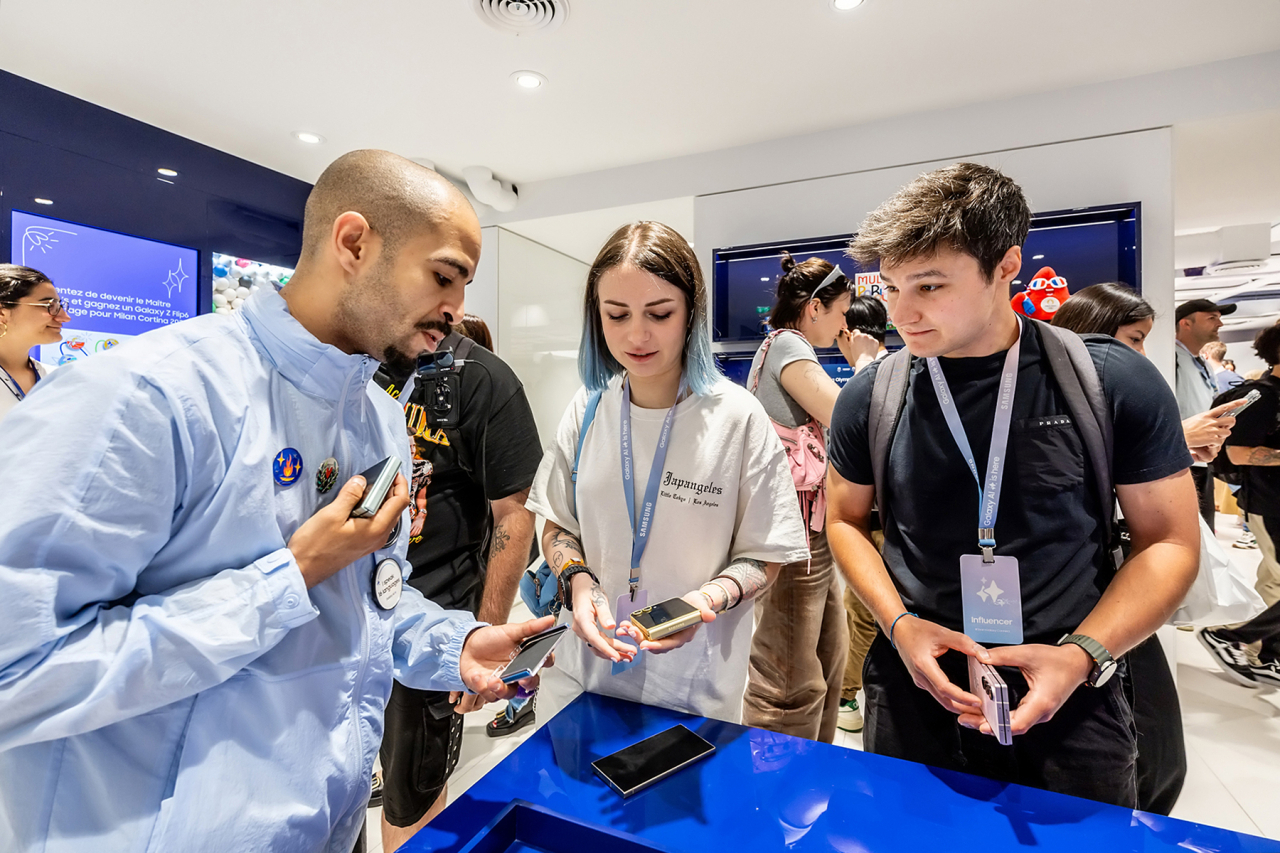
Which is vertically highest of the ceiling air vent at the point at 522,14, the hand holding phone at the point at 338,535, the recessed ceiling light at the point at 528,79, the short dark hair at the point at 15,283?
the recessed ceiling light at the point at 528,79

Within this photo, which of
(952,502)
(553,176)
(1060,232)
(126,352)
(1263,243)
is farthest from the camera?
(1263,243)

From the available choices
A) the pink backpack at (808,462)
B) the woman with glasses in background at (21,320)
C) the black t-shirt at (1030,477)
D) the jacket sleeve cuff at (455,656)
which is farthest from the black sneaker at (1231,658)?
the woman with glasses in background at (21,320)

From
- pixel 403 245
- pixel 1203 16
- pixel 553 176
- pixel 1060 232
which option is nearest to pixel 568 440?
pixel 403 245

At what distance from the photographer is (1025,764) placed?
3.67 ft

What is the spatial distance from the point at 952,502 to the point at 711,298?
3.33 metres

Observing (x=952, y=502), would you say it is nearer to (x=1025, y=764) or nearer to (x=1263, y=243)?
(x=1025, y=764)

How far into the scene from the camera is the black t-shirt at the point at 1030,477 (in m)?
1.10

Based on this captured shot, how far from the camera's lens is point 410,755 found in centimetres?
172

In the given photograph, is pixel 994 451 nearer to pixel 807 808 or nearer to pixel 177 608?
pixel 807 808

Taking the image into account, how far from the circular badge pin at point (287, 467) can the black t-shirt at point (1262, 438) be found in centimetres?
442

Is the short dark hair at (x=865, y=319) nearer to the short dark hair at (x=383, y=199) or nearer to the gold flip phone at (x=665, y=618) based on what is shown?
the gold flip phone at (x=665, y=618)

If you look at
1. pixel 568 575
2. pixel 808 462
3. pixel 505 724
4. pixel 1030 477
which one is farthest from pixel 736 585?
pixel 505 724

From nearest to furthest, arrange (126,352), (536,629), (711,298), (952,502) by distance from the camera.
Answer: (126,352)
(536,629)
(952,502)
(711,298)

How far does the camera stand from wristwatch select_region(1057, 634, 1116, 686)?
3.30 ft
